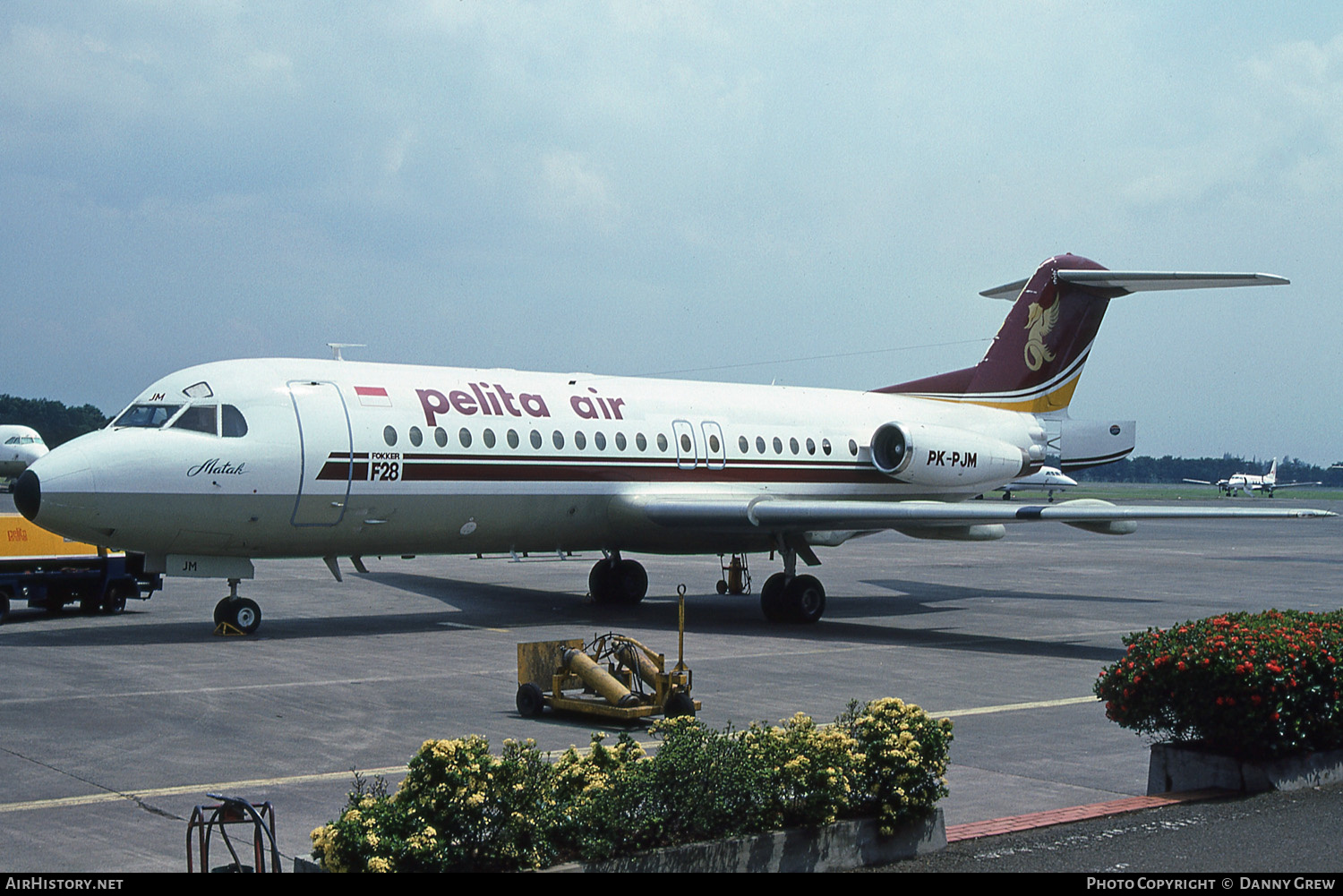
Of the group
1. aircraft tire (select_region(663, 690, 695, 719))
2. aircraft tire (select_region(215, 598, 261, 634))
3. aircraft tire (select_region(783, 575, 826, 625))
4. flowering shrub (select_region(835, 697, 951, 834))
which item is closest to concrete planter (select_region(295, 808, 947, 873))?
flowering shrub (select_region(835, 697, 951, 834))

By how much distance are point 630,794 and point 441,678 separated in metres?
8.46

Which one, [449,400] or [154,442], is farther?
[449,400]

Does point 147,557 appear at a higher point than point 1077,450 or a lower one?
lower

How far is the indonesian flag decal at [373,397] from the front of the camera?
18.8 meters

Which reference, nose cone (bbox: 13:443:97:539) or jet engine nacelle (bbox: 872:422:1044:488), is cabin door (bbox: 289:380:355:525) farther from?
jet engine nacelle (bbox: 872:422:1044:488)

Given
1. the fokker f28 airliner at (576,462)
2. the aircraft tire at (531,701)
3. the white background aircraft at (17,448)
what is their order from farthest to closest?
the white background aircraft at (17,448) → the fokker f28 airliner at (576,462) → the aircraft tire at (531,701)

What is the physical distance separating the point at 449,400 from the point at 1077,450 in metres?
15.1

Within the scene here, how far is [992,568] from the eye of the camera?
113ft

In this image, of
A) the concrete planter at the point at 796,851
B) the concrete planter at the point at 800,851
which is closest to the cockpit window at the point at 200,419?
the concrete planter at the point at 796,851

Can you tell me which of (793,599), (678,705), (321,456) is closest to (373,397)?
(321,456)

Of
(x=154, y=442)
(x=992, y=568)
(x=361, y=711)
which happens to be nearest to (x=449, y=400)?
(x=154, y=442)

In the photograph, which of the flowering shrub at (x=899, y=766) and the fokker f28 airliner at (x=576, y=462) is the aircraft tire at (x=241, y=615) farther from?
the flowering shrub at (x=899, y=766)

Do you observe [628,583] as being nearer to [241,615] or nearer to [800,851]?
[241,615]
